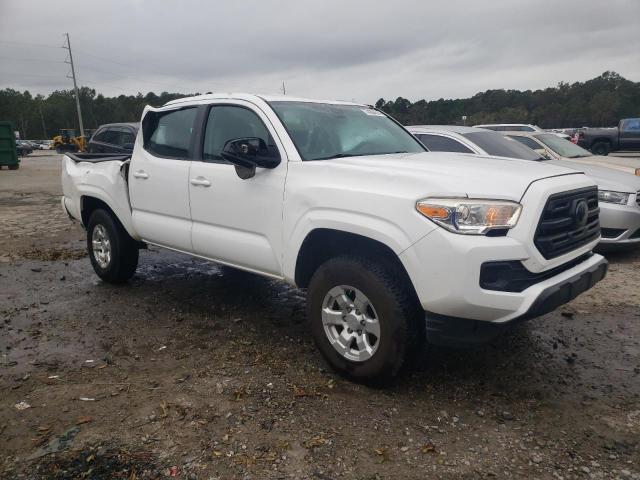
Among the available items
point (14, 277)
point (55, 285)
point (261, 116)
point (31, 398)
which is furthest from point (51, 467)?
point (14, 277)

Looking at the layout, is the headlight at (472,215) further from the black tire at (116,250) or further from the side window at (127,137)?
the side window at (127,137)

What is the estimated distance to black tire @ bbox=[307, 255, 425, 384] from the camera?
304cm

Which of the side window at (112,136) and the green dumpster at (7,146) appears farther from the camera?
the green dumpster at (7,146)

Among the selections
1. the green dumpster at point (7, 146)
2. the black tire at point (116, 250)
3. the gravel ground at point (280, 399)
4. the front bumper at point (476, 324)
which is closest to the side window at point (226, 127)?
the gravel ground at point (280, 399)

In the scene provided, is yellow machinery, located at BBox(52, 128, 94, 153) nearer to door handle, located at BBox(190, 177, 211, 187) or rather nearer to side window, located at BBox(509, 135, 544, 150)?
side window, located at BBox(509, 135, 544, 150)

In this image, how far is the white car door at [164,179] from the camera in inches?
177

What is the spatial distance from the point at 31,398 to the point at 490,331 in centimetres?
286

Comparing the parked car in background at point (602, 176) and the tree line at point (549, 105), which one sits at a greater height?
the tree line at point (549, 105)

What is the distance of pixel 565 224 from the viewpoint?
3.14 metres

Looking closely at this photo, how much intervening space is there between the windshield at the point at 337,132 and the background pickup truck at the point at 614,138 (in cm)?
2292

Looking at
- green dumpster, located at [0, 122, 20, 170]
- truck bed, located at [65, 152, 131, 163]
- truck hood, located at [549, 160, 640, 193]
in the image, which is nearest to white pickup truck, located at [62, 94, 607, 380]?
truck bed, located at [65, 152, 131, 163]

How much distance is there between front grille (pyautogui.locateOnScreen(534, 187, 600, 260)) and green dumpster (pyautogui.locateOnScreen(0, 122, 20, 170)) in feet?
81.0

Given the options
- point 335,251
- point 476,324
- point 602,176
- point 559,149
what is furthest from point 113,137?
point 476,324

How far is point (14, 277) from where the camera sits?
6.14 meters
